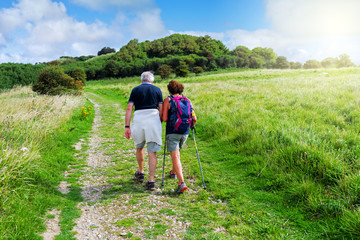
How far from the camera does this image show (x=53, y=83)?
20359 millimetres

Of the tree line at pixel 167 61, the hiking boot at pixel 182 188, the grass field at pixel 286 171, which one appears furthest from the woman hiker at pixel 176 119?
the tree line at pixel 167 61

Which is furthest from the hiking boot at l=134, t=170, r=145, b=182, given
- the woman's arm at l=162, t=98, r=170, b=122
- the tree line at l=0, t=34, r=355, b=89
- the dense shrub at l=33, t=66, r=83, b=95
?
the tree line at l=0, t=34, r=355, b=89

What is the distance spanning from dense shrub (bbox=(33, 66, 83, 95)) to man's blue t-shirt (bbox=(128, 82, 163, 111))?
17.9 meters

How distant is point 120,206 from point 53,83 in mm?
19836

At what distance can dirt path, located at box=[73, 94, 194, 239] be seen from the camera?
3.61m

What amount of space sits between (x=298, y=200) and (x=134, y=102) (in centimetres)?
393

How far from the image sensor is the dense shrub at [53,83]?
19739 millimetres

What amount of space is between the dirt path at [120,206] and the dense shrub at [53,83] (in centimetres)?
1545

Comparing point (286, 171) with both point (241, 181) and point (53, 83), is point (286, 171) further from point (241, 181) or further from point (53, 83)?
point (53, 83)

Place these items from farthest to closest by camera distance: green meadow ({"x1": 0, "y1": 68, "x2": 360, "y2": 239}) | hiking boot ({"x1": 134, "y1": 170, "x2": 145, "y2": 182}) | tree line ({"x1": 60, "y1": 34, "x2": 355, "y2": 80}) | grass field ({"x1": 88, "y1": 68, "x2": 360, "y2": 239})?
tree line ({"x1": 60, "y1": 34, "x2": 355, "y2": 80})
hiking boot ({"x1": 134, "y1": 170, "x2": 145, "y2": 182})
grass field ({"x1": 88, "y1": 68, "x2": 360, "y2": 239})
green meadow ({"x1": 0, "y1": 68, "x2": 360, "y2": 239})

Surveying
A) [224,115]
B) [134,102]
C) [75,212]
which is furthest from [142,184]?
[224,115]

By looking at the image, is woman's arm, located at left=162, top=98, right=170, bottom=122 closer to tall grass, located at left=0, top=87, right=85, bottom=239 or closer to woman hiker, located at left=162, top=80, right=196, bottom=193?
woman hiker, located at left=162, top=80, right=196, bottom=193

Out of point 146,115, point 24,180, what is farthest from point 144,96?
point 24,180

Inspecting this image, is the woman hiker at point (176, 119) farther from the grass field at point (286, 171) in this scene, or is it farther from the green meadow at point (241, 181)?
the grass field at point (286, 171)
